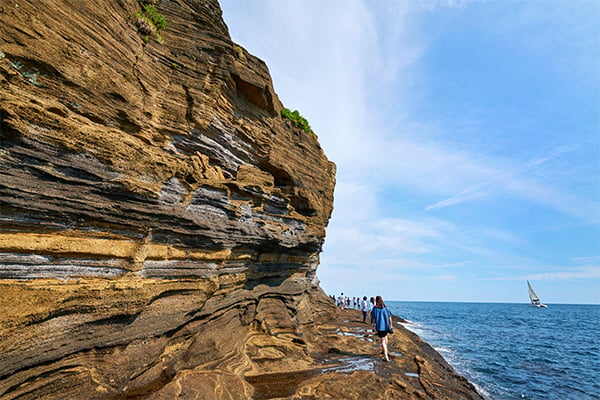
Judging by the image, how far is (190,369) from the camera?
350 inches

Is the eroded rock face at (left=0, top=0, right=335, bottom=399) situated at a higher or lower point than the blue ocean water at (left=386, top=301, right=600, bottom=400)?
higher

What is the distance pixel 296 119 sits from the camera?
19.4 metres

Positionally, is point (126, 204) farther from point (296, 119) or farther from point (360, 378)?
point (296, 119)

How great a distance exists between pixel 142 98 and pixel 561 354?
38727mm

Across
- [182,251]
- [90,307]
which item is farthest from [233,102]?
[90,307]

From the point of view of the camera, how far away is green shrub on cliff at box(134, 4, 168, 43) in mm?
9886

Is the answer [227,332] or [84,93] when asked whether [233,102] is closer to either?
[84,93]

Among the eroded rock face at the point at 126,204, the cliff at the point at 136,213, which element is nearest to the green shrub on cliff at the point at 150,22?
the cliff at the point at 136,213

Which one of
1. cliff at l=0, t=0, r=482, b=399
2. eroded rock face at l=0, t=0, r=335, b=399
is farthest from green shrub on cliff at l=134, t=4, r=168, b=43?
eroded rock face at l=0, t=0, r=335, b=399

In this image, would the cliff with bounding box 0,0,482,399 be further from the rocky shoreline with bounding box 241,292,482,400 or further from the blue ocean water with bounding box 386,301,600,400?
the blue ocean water with bounding box 386,301,600,400

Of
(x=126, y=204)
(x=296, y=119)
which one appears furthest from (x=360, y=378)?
(x=296, y=119)

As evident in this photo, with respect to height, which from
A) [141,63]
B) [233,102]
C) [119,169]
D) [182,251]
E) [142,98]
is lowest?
[182,251]

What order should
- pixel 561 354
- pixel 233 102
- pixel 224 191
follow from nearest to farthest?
pixel 224 191
pixel 233 102
pixel 561 354

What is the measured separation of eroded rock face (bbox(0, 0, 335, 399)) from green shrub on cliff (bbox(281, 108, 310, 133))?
4.65m
